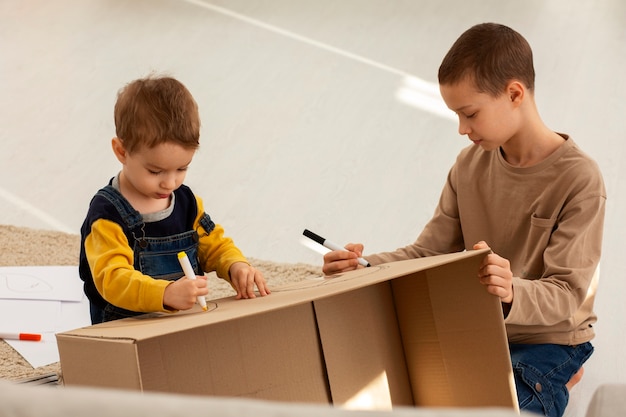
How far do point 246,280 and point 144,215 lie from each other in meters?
0.16

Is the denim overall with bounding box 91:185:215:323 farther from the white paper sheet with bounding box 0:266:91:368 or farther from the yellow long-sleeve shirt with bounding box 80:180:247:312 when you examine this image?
the white paper sheet with bounding box 0:266:91:368

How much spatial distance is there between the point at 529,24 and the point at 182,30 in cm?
130

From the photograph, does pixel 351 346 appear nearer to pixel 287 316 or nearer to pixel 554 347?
pixel 287 316

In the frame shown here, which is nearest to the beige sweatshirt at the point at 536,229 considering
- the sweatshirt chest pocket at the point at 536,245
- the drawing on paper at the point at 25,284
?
the sweatshirt chest pocket at the point at 536,245

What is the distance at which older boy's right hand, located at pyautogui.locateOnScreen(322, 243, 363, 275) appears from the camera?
117cm

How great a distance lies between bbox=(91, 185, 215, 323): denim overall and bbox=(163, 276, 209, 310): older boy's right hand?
13 centimetres

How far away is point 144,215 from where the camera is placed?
1.08 m

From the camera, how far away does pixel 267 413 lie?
14.5 inches

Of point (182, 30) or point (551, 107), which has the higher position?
point (182, 30)

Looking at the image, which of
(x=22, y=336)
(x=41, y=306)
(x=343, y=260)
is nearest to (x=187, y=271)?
(x=343, y=260)

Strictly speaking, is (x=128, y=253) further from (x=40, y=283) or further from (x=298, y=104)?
(x=298, y=104)

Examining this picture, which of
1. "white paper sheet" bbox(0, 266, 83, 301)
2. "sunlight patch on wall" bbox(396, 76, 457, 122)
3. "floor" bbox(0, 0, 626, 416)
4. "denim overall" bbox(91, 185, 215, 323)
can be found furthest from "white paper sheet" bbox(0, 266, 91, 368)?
"sunlight patch on wall" bbox(396, 76, 457, 122)

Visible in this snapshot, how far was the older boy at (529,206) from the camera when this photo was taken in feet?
3.87

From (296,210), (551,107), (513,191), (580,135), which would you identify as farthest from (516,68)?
(551,107)
